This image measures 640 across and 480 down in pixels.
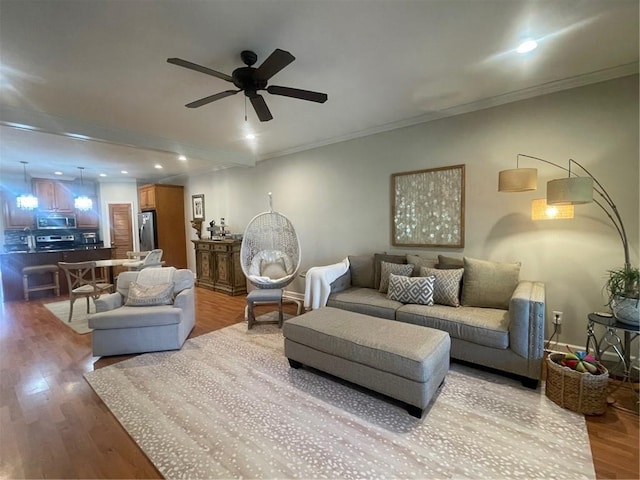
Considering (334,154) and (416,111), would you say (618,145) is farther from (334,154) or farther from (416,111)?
(334,154)

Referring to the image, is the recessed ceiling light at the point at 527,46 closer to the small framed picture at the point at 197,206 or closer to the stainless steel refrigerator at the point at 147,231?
the small framed picture at the point at 197,206

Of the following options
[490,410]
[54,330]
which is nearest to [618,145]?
[490,410]

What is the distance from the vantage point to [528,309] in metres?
2.25

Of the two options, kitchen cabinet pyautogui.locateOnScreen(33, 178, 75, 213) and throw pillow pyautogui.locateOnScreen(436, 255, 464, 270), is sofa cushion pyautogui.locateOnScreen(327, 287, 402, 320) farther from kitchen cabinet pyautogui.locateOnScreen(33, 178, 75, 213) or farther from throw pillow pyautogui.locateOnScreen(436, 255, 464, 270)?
kitchen cabinet pyautogui.locateOnScreen(33, 178, 75, 213)

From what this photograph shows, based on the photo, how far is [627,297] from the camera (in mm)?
2152

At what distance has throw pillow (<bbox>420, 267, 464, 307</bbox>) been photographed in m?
2.93

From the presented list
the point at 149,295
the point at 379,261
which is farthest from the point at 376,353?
the point at 149,295

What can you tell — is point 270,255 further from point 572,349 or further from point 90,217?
point 90,217

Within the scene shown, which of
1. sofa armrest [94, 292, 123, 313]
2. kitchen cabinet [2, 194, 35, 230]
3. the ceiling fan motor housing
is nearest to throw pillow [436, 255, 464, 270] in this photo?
the ceiling fan motor housing

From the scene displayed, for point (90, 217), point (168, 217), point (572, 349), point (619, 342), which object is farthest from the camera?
point (90, 217)

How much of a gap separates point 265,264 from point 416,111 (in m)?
2.89

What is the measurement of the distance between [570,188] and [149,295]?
4139 mm

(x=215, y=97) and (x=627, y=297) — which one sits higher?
(x=215, y=97)

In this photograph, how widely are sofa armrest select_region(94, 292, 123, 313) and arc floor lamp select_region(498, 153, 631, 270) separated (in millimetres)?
4163
